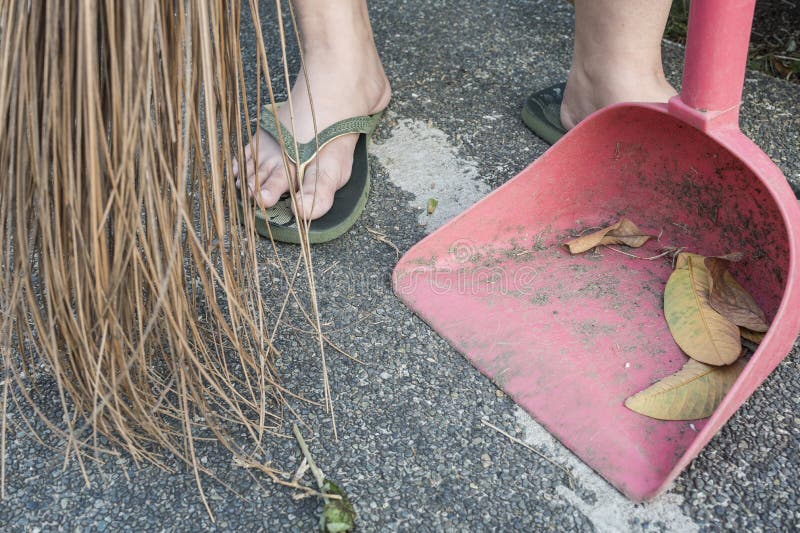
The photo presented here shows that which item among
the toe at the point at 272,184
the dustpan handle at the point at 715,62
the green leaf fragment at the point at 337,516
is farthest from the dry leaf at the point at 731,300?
the toe at the point at 272,184

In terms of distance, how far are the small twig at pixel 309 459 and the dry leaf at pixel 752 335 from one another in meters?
0.64

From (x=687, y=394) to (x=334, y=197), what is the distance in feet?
2.38

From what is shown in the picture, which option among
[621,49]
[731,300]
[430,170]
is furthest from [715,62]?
[430,170]

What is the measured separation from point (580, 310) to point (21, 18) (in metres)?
0.87

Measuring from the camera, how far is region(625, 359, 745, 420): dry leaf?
1088mm

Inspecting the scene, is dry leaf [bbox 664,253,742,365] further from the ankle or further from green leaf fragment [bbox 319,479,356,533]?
green leaf fragment [bbox 319,479,356,533]

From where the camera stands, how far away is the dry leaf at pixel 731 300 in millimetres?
1171

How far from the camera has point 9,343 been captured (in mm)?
1016

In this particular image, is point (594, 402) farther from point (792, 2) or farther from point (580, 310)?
point (792, 2)

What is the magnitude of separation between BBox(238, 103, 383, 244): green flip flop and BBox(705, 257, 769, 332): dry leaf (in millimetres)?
628

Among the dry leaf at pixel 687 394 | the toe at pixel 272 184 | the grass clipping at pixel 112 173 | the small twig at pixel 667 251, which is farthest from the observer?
the toe at pixel 272 184

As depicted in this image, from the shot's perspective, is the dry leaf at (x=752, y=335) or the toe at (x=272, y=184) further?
the toe at (x=272, y=184)

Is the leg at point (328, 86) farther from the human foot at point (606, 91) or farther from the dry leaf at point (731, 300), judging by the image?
the dry leaf at point (731, 300)

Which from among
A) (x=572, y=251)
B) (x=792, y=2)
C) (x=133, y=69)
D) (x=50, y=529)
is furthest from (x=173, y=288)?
(x=792, y=2)
